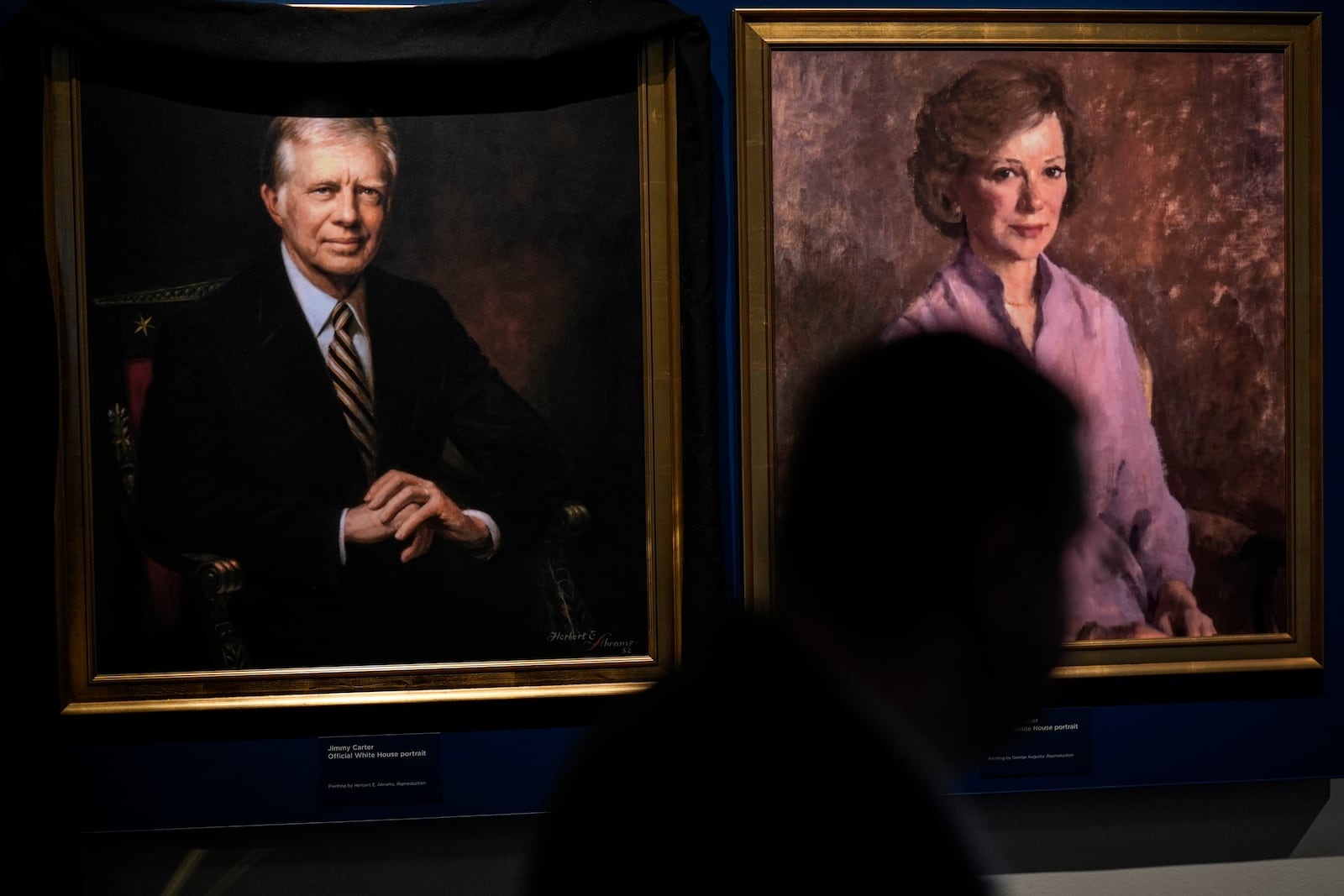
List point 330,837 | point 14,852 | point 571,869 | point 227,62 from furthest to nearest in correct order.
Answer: point 330,837 → point 227,62 → point 14,852 → point 571,869

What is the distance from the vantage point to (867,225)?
2.29 m

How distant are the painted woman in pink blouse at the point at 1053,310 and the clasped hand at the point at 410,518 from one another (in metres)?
1.04

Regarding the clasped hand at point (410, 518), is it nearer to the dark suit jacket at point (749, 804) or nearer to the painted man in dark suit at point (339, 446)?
the painted man in dark suit at point (339, 446)

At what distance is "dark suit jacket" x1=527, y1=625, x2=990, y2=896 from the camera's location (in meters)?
0.80

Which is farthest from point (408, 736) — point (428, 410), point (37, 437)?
point (37, 437)

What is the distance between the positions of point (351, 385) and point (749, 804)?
1.65m

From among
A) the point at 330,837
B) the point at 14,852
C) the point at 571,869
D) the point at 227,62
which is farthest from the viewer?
the point at 330,837

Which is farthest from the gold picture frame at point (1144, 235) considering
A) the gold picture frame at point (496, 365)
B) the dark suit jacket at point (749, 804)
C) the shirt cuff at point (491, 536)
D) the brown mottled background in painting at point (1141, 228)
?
the dark suit jacket at point (749, 804)

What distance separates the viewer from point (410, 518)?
2.23m

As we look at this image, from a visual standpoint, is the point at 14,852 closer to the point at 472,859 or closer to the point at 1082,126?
the point at 472,859

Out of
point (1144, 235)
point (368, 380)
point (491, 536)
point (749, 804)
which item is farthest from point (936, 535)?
point (1144, 235)

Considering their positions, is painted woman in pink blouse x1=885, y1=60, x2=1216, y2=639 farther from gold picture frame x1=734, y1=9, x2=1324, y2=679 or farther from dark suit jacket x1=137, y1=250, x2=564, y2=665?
dark suit jacket x1=137, y1=250, x2=564, y2=665

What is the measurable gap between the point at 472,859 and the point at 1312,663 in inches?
78.8

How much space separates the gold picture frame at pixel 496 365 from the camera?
2184mm
